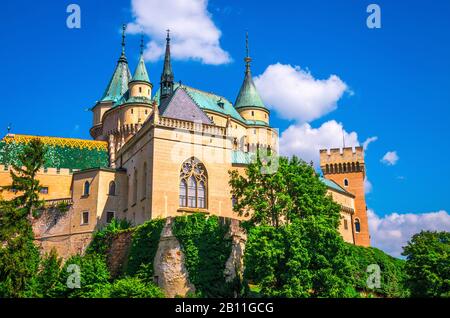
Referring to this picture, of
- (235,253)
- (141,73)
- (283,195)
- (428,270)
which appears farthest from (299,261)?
(141,73)

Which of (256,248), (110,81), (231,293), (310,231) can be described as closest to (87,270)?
(231,293)

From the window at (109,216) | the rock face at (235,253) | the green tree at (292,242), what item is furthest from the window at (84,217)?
the green tree at (292,242)

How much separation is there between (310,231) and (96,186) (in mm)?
27105

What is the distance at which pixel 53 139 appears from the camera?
76375 mm

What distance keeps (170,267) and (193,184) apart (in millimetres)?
10875

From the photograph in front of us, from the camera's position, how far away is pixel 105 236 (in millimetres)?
54906

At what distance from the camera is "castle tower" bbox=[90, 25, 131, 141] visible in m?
86.8

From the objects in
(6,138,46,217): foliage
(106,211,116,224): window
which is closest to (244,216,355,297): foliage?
(106,211,116,224): window

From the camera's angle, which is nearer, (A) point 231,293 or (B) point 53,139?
(A) point 231,293

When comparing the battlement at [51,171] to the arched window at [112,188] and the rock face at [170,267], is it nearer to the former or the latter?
the arched window at [112,188]

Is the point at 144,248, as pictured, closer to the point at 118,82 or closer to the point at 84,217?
the point at 84,217

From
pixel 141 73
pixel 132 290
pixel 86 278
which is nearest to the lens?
pixel 132 290

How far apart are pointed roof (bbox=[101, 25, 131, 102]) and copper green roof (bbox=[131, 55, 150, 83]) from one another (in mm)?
8581

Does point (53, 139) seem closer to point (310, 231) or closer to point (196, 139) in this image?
point (196, 139)
